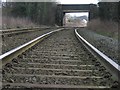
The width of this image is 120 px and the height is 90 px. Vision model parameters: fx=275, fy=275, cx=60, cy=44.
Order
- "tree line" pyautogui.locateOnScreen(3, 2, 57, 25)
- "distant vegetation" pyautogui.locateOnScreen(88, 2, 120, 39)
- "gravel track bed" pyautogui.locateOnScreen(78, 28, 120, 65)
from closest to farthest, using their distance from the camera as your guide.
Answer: "gravel track bed" pyautogui.locateOnScreen(78, 28, 120, 65), "distant vegetation" pyautogui.locateOnScreen(88, 2, 120, 39), "tree line" pyautogui.locateOnScreen(3, 2, 57, 25)

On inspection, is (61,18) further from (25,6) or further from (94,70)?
(94,70)

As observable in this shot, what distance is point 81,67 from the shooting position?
19.1ft

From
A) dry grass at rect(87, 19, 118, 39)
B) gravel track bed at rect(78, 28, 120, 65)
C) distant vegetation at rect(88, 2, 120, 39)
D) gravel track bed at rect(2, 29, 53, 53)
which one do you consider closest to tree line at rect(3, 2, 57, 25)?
distant vegetation at rect(88, 2, 120, 39)

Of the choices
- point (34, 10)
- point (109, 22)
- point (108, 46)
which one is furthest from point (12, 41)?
point (34, 10)

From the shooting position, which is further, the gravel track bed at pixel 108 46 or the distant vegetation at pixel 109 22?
the distant vegetation at pixel 109 22

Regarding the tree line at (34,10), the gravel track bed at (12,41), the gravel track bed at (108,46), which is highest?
the tree line at (34,10)

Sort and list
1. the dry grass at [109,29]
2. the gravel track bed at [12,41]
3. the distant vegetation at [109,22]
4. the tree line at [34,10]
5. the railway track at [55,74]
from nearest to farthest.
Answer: the railway track at [55,74] < the gravel track bed at [12,41] < the dry grass at [109,29] < the distant vegetation at [109,22] < the tree line at [34,10]

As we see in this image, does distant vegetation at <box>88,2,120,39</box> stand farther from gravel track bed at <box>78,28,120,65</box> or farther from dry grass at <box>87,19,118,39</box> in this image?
gravel track bed at <box>78,28,120,65</box>

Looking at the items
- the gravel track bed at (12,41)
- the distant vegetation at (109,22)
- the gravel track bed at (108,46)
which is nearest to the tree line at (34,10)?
the distant vegetation at (109,22)

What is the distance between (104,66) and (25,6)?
54.7 m

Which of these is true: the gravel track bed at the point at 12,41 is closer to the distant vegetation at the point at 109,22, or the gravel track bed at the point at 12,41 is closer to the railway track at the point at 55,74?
the railway track at the point at 55,74

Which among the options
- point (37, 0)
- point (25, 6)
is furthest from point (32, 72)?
point (37, 0)

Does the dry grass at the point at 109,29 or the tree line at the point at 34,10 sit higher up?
the tree line at the point at 34,10

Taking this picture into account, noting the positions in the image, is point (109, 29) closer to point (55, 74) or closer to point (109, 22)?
point (109, 22)
